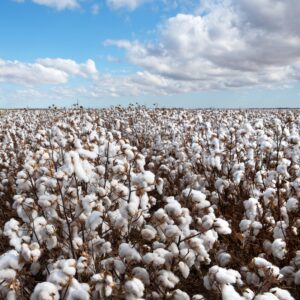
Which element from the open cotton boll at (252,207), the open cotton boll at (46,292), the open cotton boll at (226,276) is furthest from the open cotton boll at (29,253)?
the open cotton boll at (252,207)

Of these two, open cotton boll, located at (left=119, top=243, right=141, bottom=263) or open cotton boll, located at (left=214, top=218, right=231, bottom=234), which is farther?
open cotton boll, located at (left=214, top=218, right=231, bottom=234)

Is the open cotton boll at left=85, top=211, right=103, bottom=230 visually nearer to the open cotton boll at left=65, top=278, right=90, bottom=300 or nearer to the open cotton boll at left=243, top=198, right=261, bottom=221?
the open cotton boll at left=65, top=278, right=90, bottom=300

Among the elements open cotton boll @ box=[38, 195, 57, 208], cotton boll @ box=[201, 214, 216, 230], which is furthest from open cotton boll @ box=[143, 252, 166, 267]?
open cotton boll @ box=[38, 195, 57, 208]

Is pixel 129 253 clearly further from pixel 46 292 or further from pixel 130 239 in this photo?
pixel 130 239

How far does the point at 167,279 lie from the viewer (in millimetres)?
3525

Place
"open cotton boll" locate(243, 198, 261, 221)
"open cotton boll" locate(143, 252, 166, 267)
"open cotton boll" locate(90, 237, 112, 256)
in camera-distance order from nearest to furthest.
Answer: "open cotton boll" locate(143, 252, 166, 267)
"open cotton boll" locate(90, 237, 112, 256)
"open cotton boll" locate(243, 198, 261, 221)

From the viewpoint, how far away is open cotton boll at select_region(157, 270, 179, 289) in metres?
3.52

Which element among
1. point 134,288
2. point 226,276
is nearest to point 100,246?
point 134,288

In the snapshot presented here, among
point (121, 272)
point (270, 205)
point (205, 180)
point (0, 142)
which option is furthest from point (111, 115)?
point (121, 272)

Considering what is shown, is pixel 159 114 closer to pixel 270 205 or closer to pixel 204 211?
pixel 270 205

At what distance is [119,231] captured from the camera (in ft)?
14.6

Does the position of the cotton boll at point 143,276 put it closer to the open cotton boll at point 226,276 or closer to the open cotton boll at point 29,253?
the open cotton boll at point 226,276

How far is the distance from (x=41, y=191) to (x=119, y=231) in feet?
Result: 3.67

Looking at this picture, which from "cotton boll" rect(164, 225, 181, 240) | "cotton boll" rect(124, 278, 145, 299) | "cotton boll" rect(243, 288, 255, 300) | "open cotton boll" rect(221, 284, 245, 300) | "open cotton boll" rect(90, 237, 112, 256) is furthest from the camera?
"open cotton boll" rect(90, 237, 112, 256)
